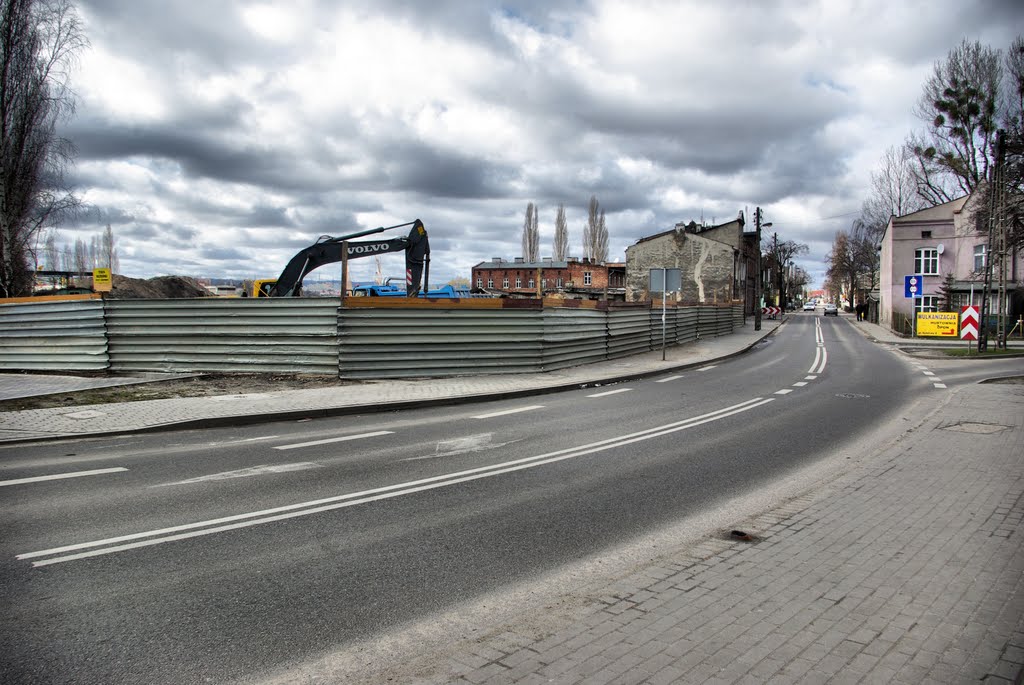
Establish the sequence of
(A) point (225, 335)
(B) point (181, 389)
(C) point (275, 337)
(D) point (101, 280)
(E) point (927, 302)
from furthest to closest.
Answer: (E) point (927, 302), (D) point (101, 280), (A) point (225, 335), (C) point (275, 337), (B) point (181, 389)

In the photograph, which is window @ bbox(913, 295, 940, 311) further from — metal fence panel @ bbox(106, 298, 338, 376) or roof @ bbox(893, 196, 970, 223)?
metal fence panel @ bbox(106, 298, 338, 376)

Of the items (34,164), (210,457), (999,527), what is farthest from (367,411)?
(34,164)

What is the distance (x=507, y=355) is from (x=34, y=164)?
24954 mm

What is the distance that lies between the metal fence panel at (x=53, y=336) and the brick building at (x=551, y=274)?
70726mm

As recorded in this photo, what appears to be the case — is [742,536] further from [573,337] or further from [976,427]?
[573,337]

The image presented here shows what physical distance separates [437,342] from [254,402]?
4.92 meters

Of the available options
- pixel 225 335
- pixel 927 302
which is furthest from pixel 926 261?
pixel 225 335

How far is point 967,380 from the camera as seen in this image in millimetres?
17500

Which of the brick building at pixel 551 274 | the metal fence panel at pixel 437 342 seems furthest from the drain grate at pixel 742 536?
the brick building at pixel 551 274

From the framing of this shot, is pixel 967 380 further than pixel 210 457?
Yes

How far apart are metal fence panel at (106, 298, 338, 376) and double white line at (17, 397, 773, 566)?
319 inches

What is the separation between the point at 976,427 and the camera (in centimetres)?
1014

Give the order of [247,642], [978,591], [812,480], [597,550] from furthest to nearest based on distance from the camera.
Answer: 1. [812,480]
2. [597,550]
3. [978,591]
4. [247,642]

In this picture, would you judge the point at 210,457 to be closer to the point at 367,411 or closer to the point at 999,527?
the point at 367,411
